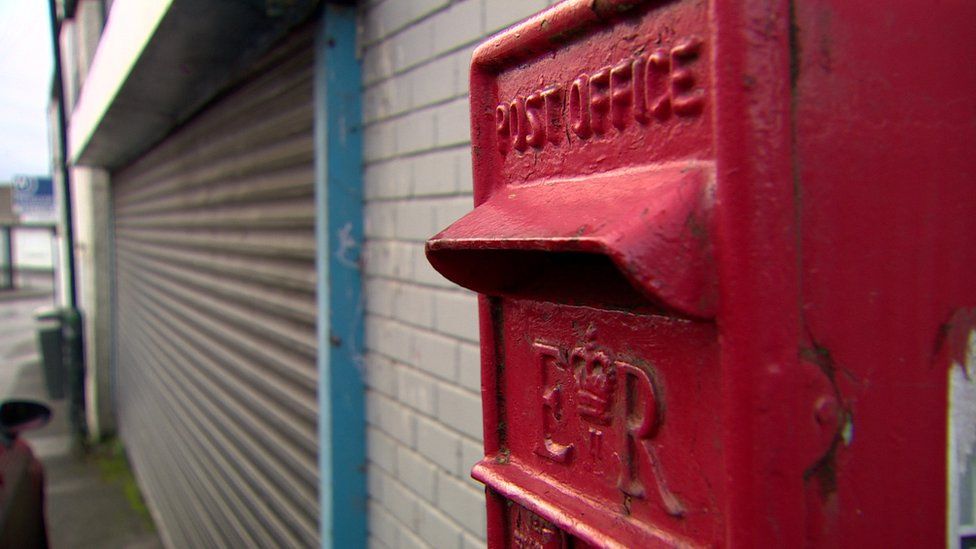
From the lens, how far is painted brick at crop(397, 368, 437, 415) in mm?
1984

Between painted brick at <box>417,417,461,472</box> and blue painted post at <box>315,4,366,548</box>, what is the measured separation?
411 mm

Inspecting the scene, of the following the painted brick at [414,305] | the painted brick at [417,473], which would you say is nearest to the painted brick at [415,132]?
the painted brick at [414,305]

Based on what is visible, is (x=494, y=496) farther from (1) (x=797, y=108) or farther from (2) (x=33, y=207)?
(2) (x=33, y=207)

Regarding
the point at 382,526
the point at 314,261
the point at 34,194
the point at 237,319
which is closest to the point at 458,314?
the point at 382,526

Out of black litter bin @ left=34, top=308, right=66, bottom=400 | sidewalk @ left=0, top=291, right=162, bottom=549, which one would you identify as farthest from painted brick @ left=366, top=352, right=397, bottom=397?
black litter bin @ left=34, top=308, right=66, bottom=400

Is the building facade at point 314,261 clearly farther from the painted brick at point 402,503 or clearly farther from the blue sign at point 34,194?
the blue sign at point 34,194

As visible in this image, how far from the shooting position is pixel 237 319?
3.64 m

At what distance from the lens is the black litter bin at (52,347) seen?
25.5 ft

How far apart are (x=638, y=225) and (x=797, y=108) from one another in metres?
0.18

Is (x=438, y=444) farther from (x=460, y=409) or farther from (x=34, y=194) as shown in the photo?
(x=34, y=194)

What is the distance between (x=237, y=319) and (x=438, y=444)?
6.88 feet

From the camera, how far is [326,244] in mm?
2285

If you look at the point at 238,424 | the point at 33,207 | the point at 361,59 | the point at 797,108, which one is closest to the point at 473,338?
the point at 361,59

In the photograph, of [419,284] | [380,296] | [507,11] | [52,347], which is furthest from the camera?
[52,347]
